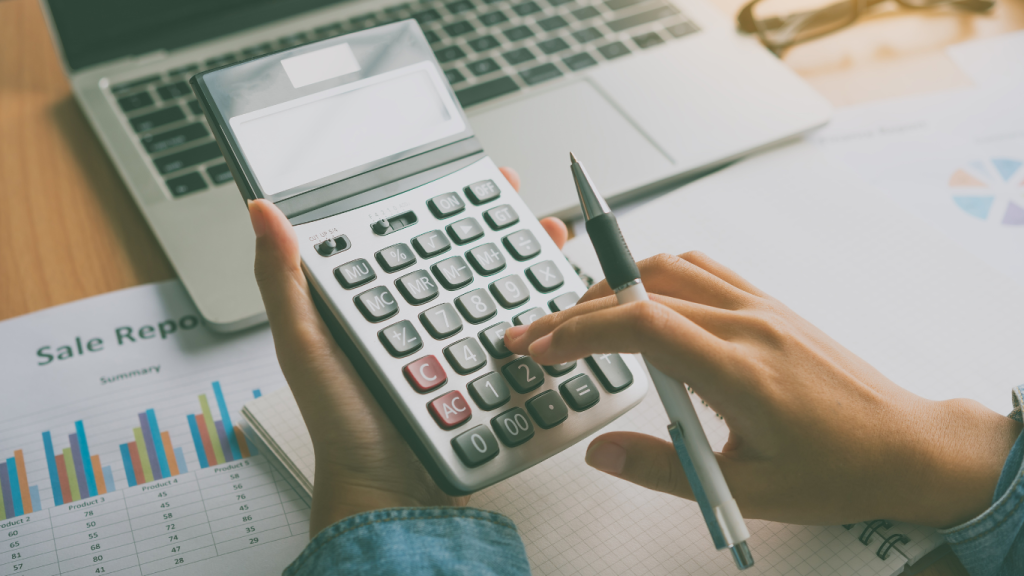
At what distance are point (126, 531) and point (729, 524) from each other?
33 centimetres

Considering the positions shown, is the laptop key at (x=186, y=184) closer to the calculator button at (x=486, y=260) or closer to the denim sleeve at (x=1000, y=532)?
the calculator button at (x=486, y=260)

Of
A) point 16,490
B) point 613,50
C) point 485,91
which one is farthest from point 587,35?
point 16,490

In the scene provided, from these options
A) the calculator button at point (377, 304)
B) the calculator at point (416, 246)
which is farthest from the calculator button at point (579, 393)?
the calculator button at point (377, 304)

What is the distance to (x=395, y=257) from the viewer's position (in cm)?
44

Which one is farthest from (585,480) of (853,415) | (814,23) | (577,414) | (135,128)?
(814,23)

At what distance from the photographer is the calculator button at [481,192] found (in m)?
0.48

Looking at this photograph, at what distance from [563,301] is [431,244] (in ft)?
0.30

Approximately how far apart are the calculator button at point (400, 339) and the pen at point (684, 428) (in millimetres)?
115

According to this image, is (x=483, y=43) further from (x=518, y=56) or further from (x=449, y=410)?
(x=449, y=410)

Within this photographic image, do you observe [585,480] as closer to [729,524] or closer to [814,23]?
[729,524]

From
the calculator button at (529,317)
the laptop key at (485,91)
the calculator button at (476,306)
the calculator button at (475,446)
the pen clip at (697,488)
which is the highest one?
the laptop key at (485,91)

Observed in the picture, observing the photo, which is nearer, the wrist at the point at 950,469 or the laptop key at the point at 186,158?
the wrist at the point at 950,469

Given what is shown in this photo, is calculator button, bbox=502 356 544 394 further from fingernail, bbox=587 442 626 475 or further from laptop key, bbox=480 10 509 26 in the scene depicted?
laptop key, bbox=480 10 509 26

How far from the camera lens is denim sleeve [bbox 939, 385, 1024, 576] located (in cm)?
37
